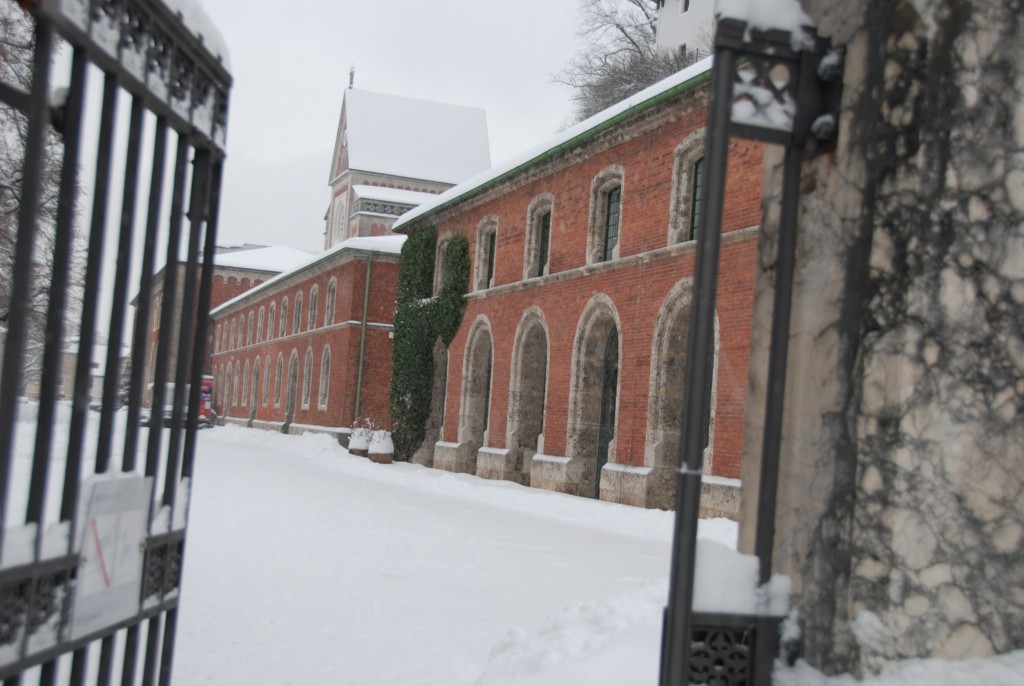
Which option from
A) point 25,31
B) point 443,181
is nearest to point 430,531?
point 25,31

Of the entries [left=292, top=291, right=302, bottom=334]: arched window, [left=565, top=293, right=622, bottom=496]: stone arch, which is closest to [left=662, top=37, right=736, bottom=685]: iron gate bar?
[left=565, top=293, right=622, bottom=496]: stone arch

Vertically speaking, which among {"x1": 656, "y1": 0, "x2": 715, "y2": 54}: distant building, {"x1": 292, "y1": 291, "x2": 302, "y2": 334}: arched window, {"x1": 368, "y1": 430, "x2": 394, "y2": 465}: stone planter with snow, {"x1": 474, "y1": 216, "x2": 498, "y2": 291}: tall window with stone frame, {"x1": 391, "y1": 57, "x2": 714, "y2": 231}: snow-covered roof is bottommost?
{"x1": 368, "y1": 430, "x2": 394, "y2": 465}: stone planter with snow

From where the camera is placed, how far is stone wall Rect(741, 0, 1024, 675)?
2.56 m

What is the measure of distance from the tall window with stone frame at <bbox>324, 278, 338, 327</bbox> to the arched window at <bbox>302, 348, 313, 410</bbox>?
2.32 meters

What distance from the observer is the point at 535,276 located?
22.8 metres

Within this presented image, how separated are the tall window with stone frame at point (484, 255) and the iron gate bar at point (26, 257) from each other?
23.1 m

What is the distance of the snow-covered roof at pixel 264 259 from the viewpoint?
73.6m

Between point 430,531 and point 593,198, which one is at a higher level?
point 593,198

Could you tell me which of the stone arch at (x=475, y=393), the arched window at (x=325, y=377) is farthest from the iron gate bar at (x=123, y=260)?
the arched window at (x=325, y=377)

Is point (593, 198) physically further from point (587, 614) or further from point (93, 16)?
point (93, 16)

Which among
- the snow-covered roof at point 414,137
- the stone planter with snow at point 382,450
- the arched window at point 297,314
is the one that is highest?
the snow-covered roof at point 414,137

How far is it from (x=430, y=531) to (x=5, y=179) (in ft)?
32.1

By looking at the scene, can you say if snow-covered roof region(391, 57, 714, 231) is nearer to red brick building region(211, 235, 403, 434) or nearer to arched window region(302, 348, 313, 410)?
red brick building region(211, 235, 403, 434)

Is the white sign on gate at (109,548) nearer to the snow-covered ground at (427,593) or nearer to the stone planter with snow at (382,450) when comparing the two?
the snow-covered ground at (427,593)
